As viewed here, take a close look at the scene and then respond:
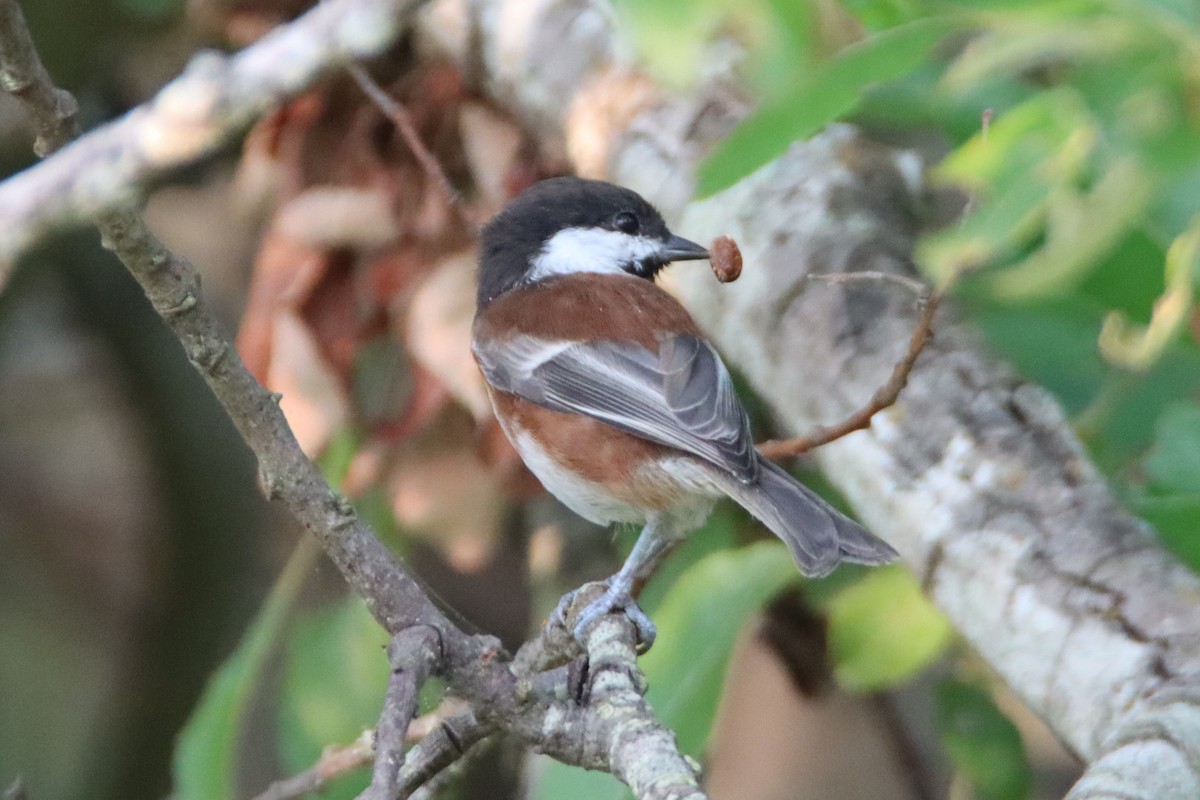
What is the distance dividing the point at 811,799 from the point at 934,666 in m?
0.43

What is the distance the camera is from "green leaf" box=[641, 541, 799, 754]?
7.36ft

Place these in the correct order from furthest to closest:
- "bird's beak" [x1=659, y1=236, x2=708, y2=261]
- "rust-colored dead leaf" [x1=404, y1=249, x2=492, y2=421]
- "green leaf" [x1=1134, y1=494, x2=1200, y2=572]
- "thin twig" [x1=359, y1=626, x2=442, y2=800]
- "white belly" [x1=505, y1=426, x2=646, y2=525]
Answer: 1. "rust-colored dead leaf" [x1=404, y1=249, x2=492, y2=421]
2. "bird's beak" [x1=659, y1=236, x2=708, y2=261]
3. "white belly" [x1=505, y1=426, x2=646, y2=525]
4. "green leaf" [x1=1134, y1=494, x2=1200, y2=572]
5. "thin twig" [x1=359, y1=626, x2=442, y2=800]

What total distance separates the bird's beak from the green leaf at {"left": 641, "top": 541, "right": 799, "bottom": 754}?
605 mm

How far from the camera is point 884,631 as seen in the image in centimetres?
246

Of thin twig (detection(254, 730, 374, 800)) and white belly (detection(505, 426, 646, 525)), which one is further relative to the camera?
white belly (detection(505, 426, 646, 525))

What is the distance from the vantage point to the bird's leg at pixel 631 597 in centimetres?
194

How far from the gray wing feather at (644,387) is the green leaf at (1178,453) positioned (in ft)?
2.13

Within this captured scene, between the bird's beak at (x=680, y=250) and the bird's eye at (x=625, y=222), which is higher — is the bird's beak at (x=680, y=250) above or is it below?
below

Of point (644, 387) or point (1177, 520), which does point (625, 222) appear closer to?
point (644, 387)

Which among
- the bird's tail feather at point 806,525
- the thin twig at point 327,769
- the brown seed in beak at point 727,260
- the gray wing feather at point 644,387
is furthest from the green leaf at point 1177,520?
the thin twig at point 327,769

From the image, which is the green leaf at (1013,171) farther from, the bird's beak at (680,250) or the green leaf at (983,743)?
the green leaf at (983,743)

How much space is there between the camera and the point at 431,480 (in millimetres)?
3076

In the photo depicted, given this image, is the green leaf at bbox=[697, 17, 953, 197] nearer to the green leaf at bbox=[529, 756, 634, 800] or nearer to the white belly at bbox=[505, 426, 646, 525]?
the white belly at bbox=[505, 426, 646, 525]

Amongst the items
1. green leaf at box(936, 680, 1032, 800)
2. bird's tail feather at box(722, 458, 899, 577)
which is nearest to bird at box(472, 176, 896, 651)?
bird's tail feather at box(722, 458, 899, 577)
